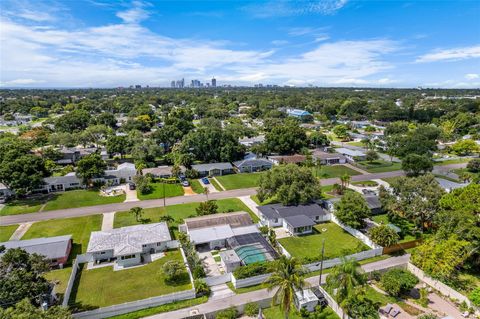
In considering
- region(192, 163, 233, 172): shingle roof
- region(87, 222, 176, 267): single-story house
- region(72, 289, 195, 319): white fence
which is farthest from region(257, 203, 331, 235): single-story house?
region(192, 163, 233, 172): shingle roof

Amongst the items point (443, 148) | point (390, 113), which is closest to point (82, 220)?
point (443, 148)

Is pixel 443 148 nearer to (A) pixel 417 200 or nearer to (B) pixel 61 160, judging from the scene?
(A) pixel 417 200

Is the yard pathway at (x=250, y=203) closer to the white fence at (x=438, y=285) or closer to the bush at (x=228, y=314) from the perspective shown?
the bush at (x=228, y=314)

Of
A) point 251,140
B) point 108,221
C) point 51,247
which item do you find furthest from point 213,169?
point 51,247

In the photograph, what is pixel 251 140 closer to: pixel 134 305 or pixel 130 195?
pixel 130 195

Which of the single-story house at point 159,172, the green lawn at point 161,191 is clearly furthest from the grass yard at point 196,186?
the single-story house at point 159,172
